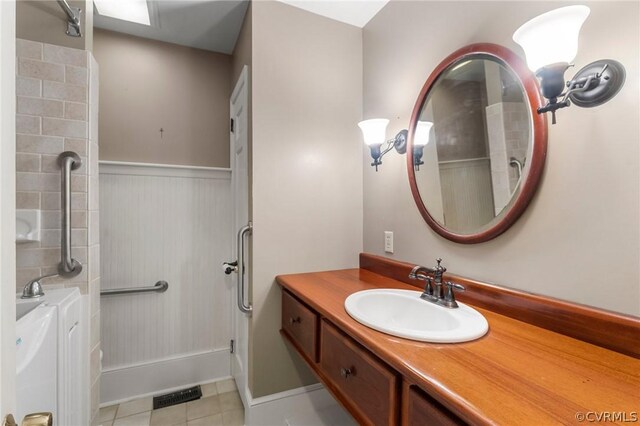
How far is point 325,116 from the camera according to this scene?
173 centimetres

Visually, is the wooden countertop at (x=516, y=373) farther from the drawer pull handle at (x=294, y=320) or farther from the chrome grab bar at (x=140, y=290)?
the chrome grab bar at (x=140, y=290)

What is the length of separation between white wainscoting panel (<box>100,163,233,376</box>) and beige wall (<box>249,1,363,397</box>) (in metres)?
0.72

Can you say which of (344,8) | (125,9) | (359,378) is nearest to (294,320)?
(359,378)

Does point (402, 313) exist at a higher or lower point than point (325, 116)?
lower

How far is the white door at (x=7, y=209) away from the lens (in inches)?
15.1

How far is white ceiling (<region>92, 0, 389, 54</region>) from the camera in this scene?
1.65m

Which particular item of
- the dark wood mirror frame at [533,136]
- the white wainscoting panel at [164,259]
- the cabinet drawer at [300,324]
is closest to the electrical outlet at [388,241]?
the dark wood mirror frame at [533,136]

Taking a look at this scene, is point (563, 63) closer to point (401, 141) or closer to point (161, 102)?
point (401, 141)

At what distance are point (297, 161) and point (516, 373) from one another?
134 centimetres

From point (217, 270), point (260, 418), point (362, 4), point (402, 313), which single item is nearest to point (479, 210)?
point (402, 313)

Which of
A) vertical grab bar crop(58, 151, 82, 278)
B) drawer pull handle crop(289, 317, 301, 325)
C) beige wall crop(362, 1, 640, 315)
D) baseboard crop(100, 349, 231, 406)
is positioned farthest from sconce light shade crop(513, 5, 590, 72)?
baseboard crop(100, 349, 231, 406)

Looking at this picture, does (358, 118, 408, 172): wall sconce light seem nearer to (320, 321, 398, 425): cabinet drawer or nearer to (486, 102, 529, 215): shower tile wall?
(486, 102, 529, 215): shower tile wall

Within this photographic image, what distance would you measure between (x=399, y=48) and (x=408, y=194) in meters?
0.80

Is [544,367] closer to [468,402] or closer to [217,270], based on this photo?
[468,402]
